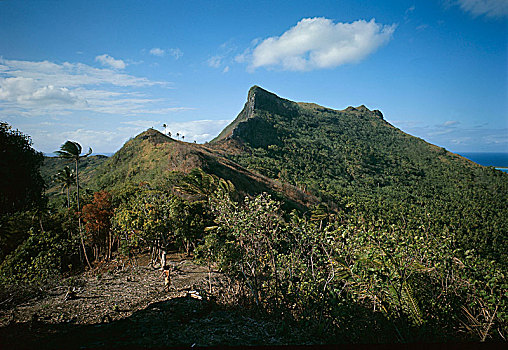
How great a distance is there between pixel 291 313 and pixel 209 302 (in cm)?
129

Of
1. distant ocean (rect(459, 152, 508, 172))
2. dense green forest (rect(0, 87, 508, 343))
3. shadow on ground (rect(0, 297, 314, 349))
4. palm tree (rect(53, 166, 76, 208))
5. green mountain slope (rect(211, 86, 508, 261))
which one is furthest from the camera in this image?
distant ocean (rect(459, 152, 508, 172))

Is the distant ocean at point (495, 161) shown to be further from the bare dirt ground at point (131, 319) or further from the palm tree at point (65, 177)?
the palm tree at point (65, 177)

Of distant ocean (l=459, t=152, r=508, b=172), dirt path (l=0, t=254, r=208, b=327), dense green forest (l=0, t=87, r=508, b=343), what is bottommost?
dirt path (l=0, t=254, r=208, b=327)

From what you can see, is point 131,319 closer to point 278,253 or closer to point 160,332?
point 160,332

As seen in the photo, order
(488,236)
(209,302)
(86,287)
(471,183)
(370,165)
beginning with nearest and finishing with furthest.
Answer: (209,302) → (86,287) → (488,236) → (471,183) → (370,165)

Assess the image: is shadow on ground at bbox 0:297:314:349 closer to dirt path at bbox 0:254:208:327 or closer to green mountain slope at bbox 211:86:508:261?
dirt path at bbox 0:254:208:327

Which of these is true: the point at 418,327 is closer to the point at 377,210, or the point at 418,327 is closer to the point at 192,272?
the point at 192,272

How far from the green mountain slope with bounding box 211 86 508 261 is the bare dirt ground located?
61.9 ft

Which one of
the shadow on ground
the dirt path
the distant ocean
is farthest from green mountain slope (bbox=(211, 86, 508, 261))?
the shadow on ground

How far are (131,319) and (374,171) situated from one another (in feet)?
158

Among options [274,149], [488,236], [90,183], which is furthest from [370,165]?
[90,183]

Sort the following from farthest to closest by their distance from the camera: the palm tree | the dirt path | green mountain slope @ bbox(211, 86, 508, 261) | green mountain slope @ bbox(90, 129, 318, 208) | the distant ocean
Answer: the distant ocean < green mountain slope @ bbox(211, 86, 508, 261) < green mountain slope @ bbox(90, 129, 318, 208) < the palm tree < the dirt path

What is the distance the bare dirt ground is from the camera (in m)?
2.34

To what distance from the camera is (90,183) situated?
1608 cm
